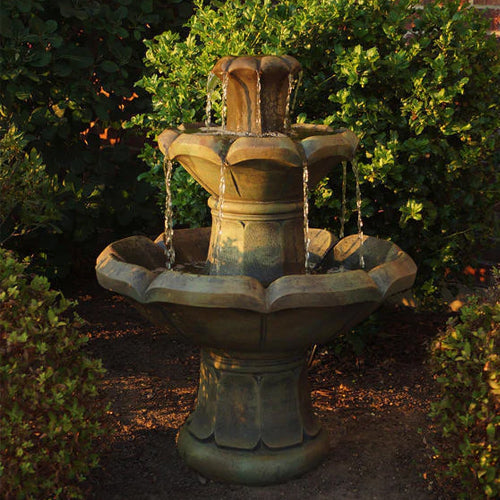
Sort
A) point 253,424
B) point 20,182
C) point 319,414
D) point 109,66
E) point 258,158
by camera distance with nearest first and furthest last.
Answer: point 258,158 → point 253,424 → point 319,414 → point 20,182 → point 109,66

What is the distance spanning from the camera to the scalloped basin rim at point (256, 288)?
3006 millimetres

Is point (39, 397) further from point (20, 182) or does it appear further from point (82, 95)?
point (82, 95)

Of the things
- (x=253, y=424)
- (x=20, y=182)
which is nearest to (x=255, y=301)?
(x=253, y=424)

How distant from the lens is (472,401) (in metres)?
3.10

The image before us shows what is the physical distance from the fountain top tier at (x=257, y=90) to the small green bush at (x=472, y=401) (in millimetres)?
1204

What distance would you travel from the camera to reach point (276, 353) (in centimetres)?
352

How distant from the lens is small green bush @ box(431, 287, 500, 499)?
9.80ft

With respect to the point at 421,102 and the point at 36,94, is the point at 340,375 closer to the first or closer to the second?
the point at 421,102

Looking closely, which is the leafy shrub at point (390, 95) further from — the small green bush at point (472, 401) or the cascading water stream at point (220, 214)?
the small green bush at point (472, 401)

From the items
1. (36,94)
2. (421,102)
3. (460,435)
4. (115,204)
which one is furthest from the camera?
(115,204)

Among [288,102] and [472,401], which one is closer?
[472,401]

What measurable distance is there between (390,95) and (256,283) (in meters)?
1.92

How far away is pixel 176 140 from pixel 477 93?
2171 mm

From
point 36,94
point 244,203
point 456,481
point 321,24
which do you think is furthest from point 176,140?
point 36,94
